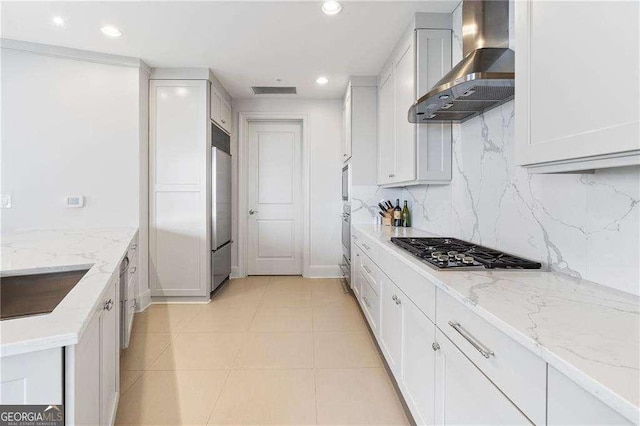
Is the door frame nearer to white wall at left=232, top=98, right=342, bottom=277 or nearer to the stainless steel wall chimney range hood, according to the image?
white wall at left=232, top=98, right=342, bottom=277

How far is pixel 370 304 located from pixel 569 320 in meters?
1.84

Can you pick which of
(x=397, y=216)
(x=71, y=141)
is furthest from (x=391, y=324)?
(x=71, y=141)

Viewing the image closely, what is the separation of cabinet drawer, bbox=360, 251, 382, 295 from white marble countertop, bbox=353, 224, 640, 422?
944mm

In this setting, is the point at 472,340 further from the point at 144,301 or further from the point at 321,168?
the point at 321,168

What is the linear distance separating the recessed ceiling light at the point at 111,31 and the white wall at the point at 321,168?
187cm

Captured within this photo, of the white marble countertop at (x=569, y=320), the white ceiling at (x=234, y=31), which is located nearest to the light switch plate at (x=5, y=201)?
the white ceiling at (x=234, y=31)

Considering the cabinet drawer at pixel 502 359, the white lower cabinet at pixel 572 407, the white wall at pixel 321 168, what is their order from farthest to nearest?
the white wall at pixel 321 168 → the cabinet drawer at pixel 502 359 → the white lower cabinet at pixel 572 407

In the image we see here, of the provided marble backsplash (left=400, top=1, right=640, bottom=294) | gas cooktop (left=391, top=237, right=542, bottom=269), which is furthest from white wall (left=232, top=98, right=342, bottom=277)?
gas cooktop (left=391, top=237, right=542, bottom=269)

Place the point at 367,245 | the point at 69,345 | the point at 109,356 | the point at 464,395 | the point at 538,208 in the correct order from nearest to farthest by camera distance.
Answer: the point at 69,345
the point at 464,395
the point at 109,356
the point at 538,208
the point at 367,245

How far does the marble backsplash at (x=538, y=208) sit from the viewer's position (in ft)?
3.59

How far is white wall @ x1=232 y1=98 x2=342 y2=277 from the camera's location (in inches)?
177

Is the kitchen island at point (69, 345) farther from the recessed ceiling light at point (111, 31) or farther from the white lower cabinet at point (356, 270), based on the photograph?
the white lower cabinet at point (356, 270)

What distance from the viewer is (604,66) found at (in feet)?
2.71

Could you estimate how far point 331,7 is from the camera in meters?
2.30
